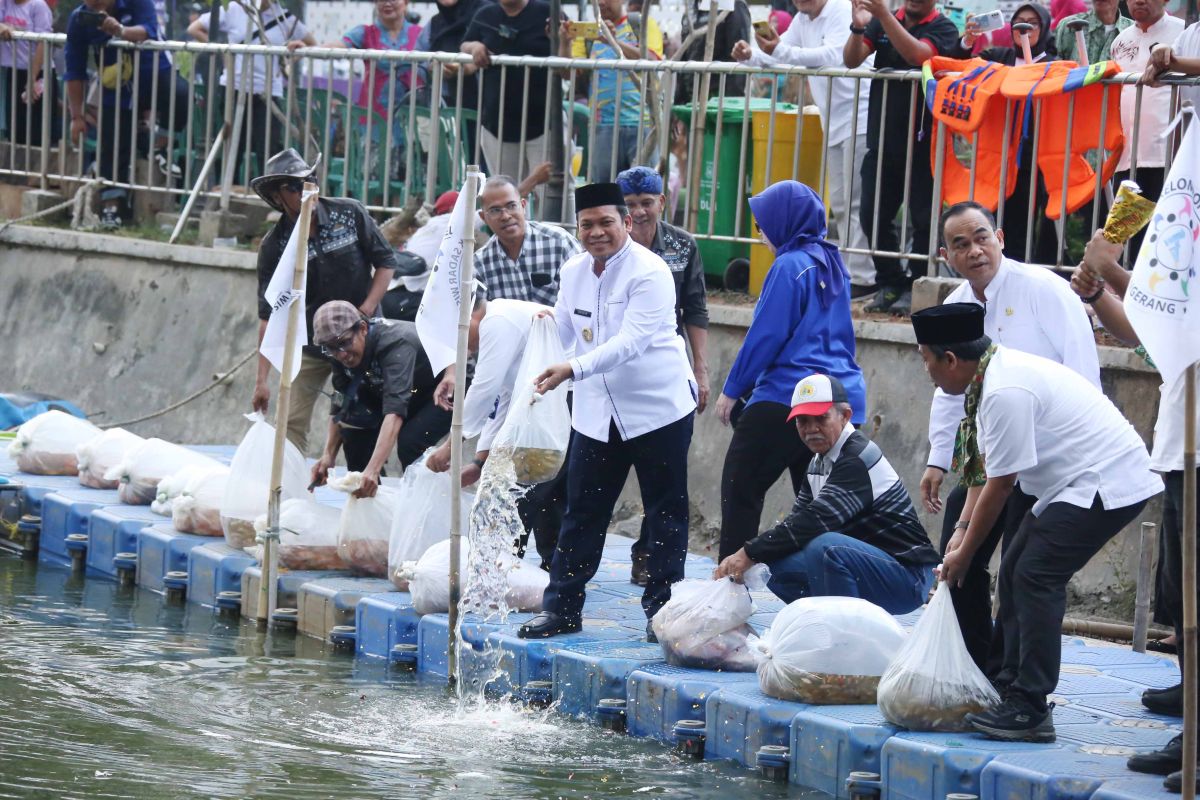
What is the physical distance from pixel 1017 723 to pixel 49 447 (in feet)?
23.3

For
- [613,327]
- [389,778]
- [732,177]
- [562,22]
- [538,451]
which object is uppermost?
[562,22]

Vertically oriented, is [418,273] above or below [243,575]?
above

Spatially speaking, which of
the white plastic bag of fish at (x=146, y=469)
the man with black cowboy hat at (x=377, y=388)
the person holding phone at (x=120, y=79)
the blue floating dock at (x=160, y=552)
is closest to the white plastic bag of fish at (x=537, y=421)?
the man with black cowboy hat at (x=377, y=388)

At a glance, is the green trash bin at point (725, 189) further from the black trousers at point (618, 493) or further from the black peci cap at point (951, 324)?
the black peci cap at point (951, 324)

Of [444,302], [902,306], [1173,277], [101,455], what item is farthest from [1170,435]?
[101,455]

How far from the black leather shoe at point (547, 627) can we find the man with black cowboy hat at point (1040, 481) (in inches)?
80.1

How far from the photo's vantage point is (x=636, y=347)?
6898 mm

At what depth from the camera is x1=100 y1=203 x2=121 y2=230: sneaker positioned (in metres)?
14.2

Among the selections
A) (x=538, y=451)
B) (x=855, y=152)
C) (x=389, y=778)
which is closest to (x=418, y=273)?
(x=855, y=152)

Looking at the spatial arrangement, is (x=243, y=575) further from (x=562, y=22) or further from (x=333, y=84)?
(x=333, y=84)

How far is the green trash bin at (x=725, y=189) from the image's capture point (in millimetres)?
10867

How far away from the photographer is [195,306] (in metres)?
13.2

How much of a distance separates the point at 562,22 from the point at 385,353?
12.6 feet

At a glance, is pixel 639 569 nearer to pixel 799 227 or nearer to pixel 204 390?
pixel 799 227
